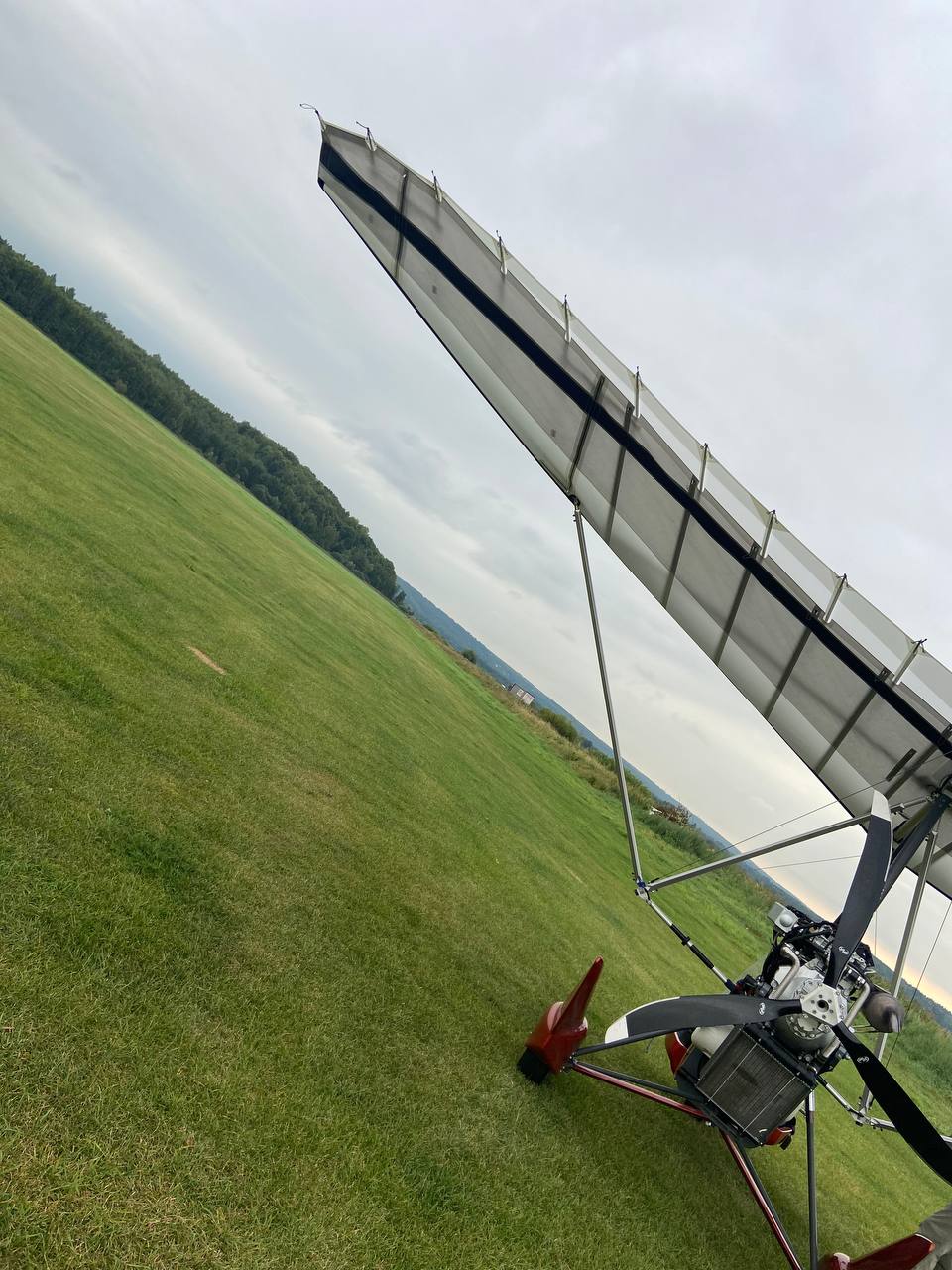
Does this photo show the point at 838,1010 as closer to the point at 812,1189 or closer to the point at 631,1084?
the point at 812,1189

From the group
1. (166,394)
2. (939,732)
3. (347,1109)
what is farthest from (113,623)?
(166,394)

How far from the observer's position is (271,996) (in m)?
3.96

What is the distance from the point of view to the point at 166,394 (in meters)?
86.6

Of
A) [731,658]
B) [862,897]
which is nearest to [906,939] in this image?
[862,897]

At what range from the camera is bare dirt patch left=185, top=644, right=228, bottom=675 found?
8469 mm

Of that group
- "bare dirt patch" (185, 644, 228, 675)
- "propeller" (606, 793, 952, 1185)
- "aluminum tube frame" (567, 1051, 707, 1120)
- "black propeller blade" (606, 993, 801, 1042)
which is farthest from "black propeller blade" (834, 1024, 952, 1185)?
"bare dirt patch" (185, 644, 228, 675)

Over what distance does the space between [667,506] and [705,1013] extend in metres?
4.09

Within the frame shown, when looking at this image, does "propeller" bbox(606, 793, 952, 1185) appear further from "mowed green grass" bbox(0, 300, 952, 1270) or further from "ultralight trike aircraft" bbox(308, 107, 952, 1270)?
"mowed green grass" bbox(0, 300, 952, 1270)

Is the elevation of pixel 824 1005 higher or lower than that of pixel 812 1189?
higher

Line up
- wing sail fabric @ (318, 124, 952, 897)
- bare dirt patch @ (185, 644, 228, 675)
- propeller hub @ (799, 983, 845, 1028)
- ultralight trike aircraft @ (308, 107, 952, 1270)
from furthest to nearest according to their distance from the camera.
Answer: bare dirt patch @ (185, 644, 228, 675)
wing sail fabric @ (318, 124, 952, 897)
ultralight trike aircraft @ (308, 107, 952, 1270)
propeller hub @ (799, 983, 845, 1028)

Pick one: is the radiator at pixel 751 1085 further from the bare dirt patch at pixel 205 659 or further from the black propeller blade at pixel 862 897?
the bare dirt patch at pixel 205 659

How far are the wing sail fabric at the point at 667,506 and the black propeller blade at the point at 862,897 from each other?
46.1 inches

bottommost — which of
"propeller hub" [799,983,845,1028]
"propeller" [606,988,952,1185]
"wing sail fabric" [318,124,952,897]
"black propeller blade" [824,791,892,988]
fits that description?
"propeller" [606,988,952,1185]

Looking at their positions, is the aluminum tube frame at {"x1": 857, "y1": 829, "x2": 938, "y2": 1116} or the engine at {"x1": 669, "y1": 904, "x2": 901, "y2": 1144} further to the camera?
the aluminum tube frame at {"x1": 857, "y1": 829, "x2": 938, "y2": 1116}
